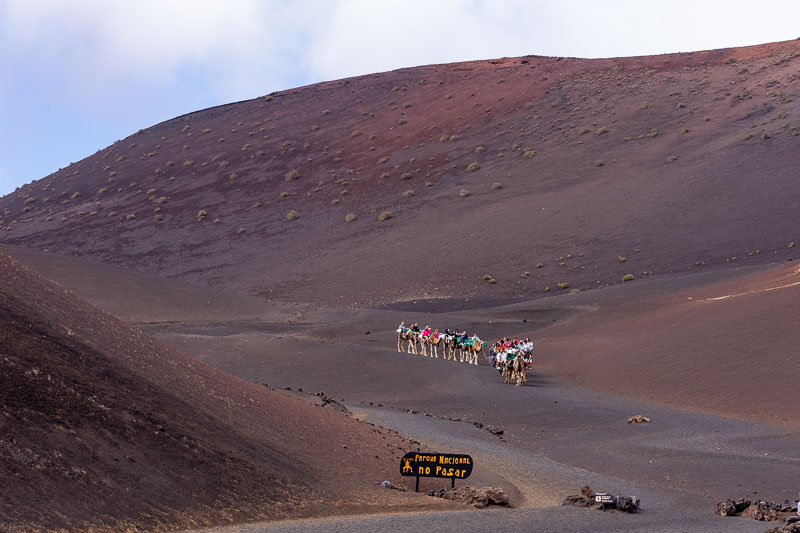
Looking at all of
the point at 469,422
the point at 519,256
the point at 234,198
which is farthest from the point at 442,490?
the point at 234,198

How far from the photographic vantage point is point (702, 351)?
3250cm

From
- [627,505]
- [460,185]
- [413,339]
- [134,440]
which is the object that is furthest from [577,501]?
[460,185]

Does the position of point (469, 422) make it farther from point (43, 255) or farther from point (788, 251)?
point (43, 255)

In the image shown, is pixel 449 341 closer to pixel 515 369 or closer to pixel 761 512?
pixel 515 369

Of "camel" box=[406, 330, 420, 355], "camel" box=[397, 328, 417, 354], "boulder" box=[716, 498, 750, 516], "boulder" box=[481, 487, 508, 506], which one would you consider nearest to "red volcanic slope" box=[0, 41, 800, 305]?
"camel" box=[397, 328, 417, 354]

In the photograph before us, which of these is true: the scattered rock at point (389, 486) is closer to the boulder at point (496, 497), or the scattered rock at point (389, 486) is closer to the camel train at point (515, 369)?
the boulder at point (496, 497)

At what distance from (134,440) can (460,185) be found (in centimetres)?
7040

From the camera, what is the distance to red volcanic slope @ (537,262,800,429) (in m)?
28.0

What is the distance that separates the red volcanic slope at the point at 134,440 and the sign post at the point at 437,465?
0.76 metres

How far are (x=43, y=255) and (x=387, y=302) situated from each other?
2224cm

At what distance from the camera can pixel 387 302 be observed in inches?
2422

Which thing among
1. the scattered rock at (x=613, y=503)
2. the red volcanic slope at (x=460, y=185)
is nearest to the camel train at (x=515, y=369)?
the scattered rock at (x=613, y=503)

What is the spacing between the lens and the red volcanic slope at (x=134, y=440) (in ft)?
39.1

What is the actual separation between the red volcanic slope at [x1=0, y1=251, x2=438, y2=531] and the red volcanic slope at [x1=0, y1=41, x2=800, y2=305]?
43191mm
